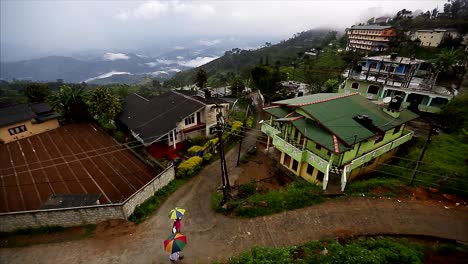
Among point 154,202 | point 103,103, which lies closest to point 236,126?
point 154,202

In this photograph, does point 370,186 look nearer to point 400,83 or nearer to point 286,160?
point 286,160

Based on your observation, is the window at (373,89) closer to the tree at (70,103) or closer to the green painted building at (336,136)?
the green painted building at (336,136)

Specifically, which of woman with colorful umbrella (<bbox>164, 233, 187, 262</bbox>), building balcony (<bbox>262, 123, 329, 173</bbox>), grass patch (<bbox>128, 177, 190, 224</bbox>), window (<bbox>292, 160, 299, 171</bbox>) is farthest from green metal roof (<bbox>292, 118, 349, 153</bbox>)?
woman with colorful umbrella (<bbox>164, 233, 187, 262</bbox>)

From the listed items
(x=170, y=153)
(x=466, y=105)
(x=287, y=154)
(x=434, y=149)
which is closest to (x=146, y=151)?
(x=170, y=153)

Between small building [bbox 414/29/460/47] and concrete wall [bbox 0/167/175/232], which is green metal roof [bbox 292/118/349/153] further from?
small building [bbox 414/29/460/47]

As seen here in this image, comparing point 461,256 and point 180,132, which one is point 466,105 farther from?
point 180,132

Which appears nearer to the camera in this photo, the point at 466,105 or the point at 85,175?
the point at 85,175

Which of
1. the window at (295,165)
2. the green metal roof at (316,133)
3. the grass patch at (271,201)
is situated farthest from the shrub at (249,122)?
the grass patch at (271,201)
